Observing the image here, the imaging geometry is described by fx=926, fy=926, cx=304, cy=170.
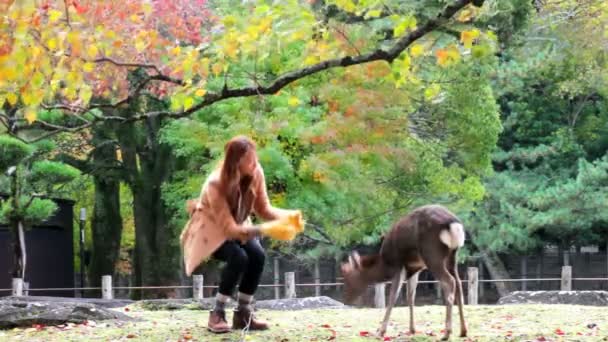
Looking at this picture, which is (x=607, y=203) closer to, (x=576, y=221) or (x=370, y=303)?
(x=576, y=221)

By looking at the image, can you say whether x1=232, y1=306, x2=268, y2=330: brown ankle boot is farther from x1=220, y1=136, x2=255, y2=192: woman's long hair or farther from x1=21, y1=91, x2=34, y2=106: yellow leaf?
x1=21, y1=91, x2=34, y2=106: yellow leaf

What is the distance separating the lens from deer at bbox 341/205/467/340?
21.3 feet

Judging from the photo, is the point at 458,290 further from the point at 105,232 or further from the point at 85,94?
the point at 105,232

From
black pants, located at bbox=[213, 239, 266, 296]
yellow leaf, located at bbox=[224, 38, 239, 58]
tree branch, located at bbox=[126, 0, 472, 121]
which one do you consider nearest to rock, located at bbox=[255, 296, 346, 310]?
black pants, located at bbox=[213, 239, 266, 296]

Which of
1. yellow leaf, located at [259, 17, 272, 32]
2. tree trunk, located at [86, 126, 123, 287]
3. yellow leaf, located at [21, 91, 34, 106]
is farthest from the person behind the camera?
tree trunk, located at [86, 126, 123, 287]

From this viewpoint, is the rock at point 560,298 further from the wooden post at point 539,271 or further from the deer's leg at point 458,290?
the wooden post at point 539,271

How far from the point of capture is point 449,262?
6633 mm

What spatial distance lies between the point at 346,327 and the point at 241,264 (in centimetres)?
145

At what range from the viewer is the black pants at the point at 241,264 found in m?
6.36

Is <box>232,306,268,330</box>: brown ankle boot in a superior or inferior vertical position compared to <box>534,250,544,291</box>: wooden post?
superior

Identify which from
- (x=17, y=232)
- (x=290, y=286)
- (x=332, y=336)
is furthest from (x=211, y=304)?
(x=17, y=232)

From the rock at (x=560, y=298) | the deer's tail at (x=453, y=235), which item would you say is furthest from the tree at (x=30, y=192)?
the deer's tail at (x=453, y=235)

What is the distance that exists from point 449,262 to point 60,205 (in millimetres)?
18239

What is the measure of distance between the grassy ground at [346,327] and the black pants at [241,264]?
0.34 meters
